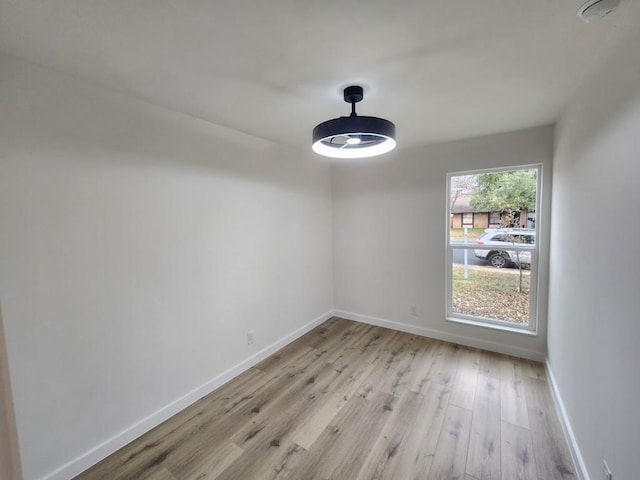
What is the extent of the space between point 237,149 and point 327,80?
1.26 meters

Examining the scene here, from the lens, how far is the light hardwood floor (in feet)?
5.62

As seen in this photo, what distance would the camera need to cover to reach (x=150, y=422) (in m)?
2.05

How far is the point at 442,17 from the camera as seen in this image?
1209 mm

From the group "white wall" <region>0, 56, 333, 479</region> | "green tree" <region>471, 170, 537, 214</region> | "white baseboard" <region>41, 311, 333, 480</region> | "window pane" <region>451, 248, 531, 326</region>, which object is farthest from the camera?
"window pane" <region>451, 248, 531, 326</region>

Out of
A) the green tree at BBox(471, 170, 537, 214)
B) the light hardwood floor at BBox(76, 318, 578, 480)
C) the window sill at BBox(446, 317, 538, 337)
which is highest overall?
the green tree at BBox(471, 170, 537, 214)

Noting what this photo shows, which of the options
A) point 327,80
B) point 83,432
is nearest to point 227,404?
point 83,432

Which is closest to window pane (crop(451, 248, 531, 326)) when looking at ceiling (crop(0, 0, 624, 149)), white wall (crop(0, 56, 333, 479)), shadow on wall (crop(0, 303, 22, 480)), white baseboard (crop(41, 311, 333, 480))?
ceiling (crop(0, 0, 624, 149))

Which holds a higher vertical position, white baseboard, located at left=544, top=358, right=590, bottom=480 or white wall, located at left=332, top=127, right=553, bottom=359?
white wall, located at left=332, top=127, right=553, bottom=359

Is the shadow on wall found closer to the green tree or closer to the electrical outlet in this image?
the electrical outlet

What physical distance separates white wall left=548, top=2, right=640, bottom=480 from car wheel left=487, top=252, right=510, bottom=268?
3.09ft

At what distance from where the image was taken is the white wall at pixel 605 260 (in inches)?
43.9

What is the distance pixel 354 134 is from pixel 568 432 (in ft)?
7.85

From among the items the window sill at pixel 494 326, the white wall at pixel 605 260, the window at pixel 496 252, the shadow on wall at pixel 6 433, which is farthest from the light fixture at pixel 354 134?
the window sill at pixel 494 326

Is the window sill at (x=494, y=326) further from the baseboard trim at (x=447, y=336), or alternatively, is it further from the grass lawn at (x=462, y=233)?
the grass lawn at (x=462, y=233)
